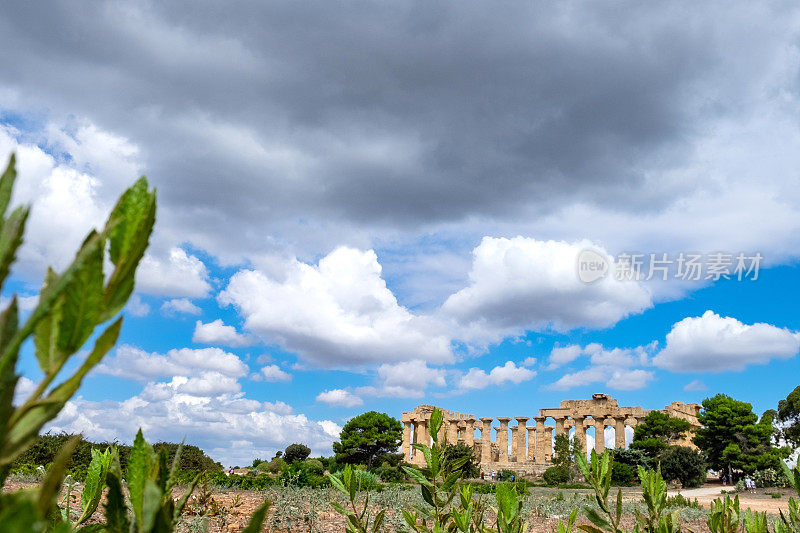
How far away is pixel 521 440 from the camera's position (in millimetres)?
65312

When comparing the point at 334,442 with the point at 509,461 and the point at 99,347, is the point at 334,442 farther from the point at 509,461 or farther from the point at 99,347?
the point at 99,347

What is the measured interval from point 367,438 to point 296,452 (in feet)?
25.0

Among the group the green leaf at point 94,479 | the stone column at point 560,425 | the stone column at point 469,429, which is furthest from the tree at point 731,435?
the green leaf at point 94,479

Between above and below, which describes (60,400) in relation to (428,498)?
above

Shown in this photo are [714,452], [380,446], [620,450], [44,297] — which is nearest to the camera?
[44,297]

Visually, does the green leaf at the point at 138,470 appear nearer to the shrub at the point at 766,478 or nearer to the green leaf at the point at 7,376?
the green leaf at the point at 7,376

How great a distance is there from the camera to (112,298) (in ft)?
2.08

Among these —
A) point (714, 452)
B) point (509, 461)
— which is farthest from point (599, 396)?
point (714, 452)

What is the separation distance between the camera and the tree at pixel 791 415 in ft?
170

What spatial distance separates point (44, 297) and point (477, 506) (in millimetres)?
2580

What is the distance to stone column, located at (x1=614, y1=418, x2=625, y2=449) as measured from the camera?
58562 mm

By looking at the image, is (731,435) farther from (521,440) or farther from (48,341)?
(48,341)

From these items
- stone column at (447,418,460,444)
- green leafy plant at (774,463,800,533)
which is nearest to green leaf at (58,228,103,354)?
green leafy plant at (774,463,800,533)

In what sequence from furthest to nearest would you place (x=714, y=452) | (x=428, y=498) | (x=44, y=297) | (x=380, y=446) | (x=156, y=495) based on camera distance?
(x=380, y=446), (x=714, y=452), (x=428, y=498), (x=156, y=495), (x=44, y=297)
